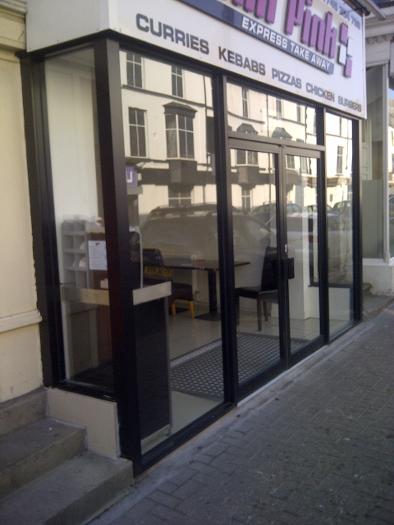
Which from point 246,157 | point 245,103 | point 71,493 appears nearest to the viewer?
point 71,493

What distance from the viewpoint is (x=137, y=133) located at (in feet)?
16.3

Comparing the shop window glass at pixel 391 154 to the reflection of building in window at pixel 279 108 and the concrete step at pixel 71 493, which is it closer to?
the reflection of building in window at pixel 279 108

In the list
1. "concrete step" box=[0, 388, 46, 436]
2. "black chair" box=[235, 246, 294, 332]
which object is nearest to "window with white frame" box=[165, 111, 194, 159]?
"black chair" box=[235, 246, 294, 332]

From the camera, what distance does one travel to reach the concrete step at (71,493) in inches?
105

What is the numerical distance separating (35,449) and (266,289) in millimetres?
2953

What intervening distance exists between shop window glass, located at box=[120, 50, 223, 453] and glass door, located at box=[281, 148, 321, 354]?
823mm

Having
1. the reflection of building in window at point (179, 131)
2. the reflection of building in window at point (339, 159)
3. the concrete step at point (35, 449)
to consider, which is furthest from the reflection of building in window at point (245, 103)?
the concrete step at point (35, 449)

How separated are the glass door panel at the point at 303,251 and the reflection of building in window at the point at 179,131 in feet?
4.57

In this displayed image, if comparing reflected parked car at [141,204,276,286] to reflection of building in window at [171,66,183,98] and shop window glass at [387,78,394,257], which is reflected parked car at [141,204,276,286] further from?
shop window glass at [387,78,394,257]

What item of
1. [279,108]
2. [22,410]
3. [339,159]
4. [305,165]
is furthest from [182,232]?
[22,410]

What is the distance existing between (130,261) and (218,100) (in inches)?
62.9

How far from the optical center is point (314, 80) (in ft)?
17.4

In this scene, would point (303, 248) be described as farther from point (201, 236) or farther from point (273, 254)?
point (201, 236)

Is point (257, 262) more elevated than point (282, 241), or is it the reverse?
point (282, 241)
